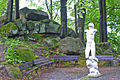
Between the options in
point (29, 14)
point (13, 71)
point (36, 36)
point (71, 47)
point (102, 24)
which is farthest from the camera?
point (29, 14)

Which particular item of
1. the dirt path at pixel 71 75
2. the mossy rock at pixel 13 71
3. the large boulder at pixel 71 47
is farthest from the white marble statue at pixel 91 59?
the large boulder at pixel 71 47

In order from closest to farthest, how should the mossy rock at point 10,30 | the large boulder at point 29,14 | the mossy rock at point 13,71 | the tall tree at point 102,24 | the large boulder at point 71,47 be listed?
the mossy rock at point 13,71 < the large boulder at point 71,47 < the mossy rock at point 10,30 < the tall tree at point 102,24 < the large boulder at point 29,14

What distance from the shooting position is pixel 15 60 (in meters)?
8.34

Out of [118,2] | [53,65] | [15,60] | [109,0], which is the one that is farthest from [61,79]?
[109,0]

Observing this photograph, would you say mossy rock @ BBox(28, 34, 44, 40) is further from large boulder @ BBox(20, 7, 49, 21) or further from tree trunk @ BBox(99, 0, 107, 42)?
tree trunk @ BBox(99, 0, 107, 42)

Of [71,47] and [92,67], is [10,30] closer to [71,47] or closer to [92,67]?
[71,47]

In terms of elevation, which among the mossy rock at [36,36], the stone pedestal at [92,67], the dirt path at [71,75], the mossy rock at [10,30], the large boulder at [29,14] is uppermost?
the large boulder at [29,14]

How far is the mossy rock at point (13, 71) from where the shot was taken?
719cm

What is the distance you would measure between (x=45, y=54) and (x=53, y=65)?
1.34m

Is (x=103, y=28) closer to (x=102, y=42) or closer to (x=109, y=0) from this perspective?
(x=102, y=42)

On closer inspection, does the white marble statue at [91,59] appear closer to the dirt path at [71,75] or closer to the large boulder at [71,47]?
the dirt path at [71,75]

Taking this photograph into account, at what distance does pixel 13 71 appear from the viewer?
7.31 meters

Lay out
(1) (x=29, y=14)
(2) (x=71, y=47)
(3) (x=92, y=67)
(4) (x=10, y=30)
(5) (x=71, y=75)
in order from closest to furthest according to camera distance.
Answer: (3) (x=92, y=67)
(5) (x=71, y=75)
(2) (x=71, y=47)
(4) (x=10, y=30)
(1) (x=29, y=14)

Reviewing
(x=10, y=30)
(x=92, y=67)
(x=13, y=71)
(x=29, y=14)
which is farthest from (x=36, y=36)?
(x=13, y=71)
